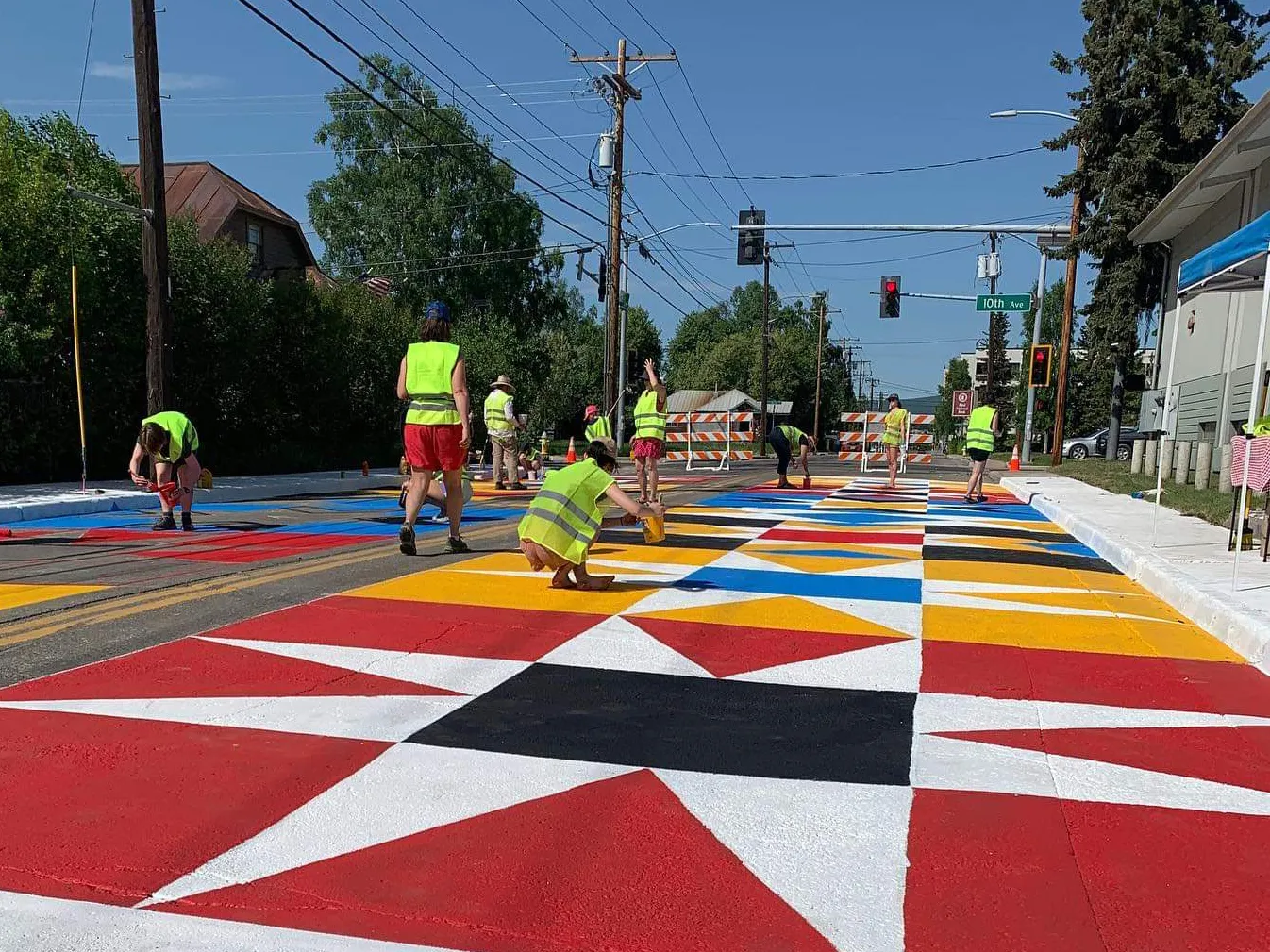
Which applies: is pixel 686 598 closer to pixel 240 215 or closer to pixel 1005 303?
pixel 1005 303

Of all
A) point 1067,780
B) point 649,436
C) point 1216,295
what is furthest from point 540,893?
point 1216,295

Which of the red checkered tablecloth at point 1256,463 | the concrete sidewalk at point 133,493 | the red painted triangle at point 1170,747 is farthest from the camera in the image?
the concrete sidewalk at point 133,493

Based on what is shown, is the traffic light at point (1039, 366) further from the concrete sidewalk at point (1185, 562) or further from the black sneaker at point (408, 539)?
the black sneaker at point (408, 539)

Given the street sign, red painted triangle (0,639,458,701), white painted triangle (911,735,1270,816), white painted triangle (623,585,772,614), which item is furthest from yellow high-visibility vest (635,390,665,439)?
the street sign

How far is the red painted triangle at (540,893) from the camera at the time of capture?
228 centimetres

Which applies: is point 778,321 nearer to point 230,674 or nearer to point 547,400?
point 547,400

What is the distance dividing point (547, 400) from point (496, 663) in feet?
187

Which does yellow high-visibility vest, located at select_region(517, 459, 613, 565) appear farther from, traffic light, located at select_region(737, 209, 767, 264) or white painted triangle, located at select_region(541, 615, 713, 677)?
traffic light, located at select_region(737, 209, 767, 264)

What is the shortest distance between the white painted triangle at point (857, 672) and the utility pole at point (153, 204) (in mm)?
13592

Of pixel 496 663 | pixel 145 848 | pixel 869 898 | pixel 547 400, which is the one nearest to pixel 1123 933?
pixel 869 898

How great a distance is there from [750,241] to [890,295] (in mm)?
7320

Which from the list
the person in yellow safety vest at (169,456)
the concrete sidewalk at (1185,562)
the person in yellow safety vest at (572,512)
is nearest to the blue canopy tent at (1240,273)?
the concrete sidewalk at (1185,562)

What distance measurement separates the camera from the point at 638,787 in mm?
3189

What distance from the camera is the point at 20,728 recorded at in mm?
3543
